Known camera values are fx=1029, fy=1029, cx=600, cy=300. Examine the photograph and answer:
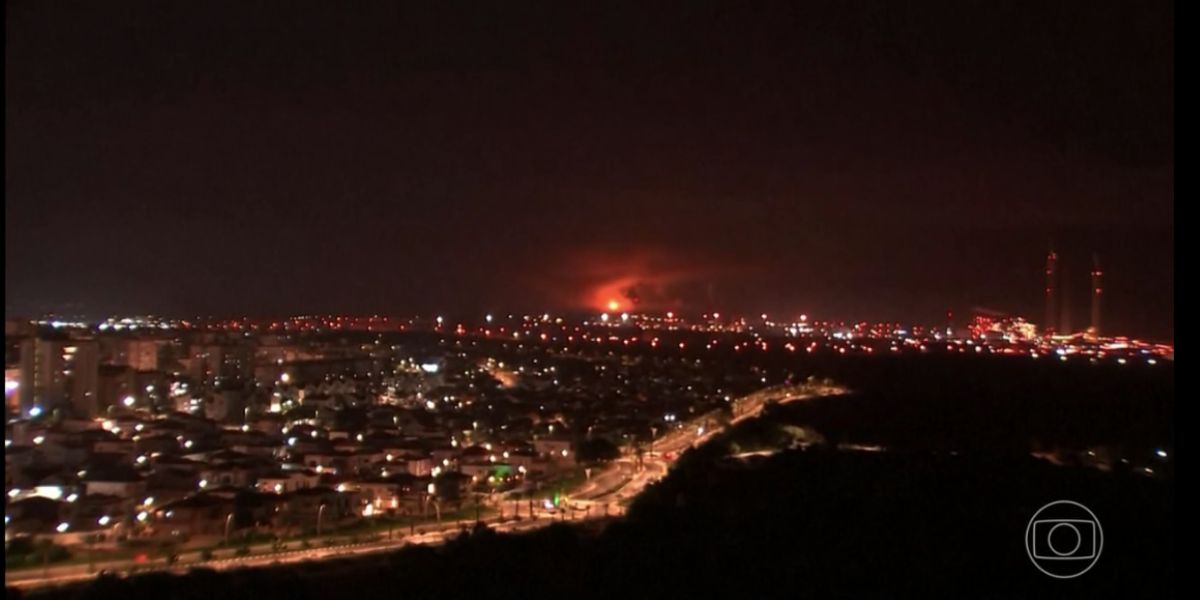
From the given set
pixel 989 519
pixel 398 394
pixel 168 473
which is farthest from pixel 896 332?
pixel 168 473

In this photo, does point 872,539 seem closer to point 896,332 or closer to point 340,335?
point 896,332

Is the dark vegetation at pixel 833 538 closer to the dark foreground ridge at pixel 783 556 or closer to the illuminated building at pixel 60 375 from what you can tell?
the dark foreground ridge at pixel 783 556

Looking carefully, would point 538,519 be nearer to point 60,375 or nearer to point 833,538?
point 833,538

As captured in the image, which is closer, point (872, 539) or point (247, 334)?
point (872, 539)

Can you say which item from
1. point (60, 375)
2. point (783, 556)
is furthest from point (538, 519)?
point (60, 375)

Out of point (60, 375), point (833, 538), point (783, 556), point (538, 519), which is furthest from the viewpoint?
point (538, 519)

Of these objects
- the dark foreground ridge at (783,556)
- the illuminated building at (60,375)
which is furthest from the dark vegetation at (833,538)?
the illuminated building at (60,375)

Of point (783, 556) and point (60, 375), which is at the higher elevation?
point (60, 375)

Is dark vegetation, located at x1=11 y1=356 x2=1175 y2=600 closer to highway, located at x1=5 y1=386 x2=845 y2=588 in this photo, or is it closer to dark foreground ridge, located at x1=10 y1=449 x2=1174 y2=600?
dark foreground ridge, located at x1=10 y1=449 x2=1174 y2=600

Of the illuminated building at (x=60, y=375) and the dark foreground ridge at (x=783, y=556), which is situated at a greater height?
the illuminated building at (x=60, y=375)

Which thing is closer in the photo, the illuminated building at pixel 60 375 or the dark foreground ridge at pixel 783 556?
the dark foreground ridge at pixel 783 556

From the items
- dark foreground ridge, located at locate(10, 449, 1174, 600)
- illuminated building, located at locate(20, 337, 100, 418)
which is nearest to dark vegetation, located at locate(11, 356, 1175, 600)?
dark foreground ridge, located at locate(10, 449, 1174, 600)
